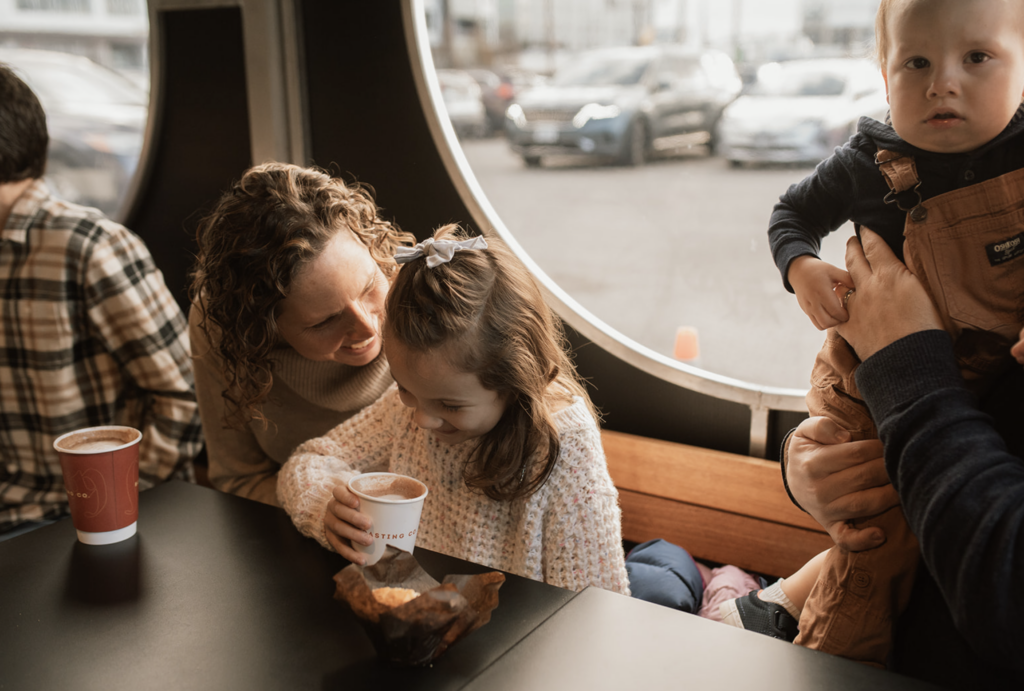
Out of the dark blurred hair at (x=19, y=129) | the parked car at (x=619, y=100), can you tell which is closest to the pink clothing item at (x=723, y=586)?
the dark blurred hair at (x=19, y=129)

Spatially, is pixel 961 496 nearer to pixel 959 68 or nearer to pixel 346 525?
pixel 959 68

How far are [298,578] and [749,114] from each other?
10.7ft

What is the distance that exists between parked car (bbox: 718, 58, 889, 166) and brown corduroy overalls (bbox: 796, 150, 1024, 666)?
1.90m

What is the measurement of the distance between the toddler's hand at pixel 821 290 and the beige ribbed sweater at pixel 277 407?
→ 0.91 metres

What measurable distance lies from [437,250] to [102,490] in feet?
2.06

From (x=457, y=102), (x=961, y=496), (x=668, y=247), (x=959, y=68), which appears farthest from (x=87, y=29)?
(x=668, y=247)

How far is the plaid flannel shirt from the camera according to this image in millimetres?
2109

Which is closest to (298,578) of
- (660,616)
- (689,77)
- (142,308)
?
(660,616)

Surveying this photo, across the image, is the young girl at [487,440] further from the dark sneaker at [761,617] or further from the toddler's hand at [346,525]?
the dark sneaker at [761,617]

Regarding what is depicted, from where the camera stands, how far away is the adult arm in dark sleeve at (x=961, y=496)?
799 mm

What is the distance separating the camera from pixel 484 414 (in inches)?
52.1

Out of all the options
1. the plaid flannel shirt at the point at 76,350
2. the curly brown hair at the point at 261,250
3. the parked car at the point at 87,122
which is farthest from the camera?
the parked car at the point at 87,122

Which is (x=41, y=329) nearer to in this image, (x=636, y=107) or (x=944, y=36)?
(x=944, y=36)

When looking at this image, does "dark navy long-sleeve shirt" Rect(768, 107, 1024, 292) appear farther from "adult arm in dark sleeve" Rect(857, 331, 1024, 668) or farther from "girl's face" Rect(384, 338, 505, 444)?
"girl's face" Rect(384, 338, 505, 444)
